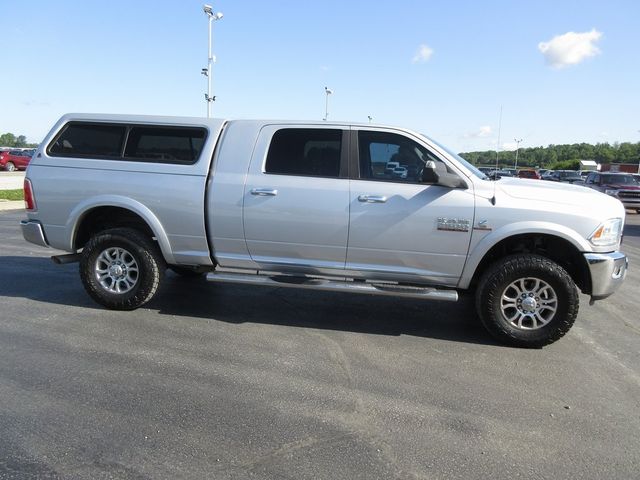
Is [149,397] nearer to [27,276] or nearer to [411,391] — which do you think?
[411,391]

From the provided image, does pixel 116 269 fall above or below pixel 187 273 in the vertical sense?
above

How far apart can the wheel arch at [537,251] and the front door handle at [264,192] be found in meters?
1.98

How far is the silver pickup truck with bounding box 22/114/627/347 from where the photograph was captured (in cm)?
446

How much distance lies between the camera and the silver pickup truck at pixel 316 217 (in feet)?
14.6

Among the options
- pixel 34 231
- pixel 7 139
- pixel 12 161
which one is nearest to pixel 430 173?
pixel 34 231

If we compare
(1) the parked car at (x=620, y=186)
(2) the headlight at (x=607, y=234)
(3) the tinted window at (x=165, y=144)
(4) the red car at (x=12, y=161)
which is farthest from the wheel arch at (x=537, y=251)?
(4) the red car at (x=12, y=161)

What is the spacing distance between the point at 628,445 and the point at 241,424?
2.39 m

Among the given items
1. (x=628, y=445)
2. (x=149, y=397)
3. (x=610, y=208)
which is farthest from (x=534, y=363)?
(x=149, y=397)

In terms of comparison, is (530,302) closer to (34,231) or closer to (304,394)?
(304,394)

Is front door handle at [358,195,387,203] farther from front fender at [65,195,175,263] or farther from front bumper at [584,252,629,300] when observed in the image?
front fender at [65,195,175,263]

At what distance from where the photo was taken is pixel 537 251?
479cm

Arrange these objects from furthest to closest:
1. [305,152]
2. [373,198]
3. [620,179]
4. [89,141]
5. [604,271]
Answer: [620,179], [89,141], [305,152], [373,198], [604,271]

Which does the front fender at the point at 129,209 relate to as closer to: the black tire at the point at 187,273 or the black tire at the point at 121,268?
the black tire at the point at 121,268

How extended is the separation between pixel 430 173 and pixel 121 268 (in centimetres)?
338
